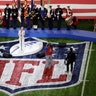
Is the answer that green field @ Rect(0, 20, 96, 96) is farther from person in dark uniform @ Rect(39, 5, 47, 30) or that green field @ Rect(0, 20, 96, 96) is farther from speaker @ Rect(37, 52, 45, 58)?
person in dark uniform @ Rect(39, 5, 47, 30)

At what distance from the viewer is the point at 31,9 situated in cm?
1830

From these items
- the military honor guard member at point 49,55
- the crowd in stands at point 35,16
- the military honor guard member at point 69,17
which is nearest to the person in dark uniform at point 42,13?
the crowd in stands at point 35,16

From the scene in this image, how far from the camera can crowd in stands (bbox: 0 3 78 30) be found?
18250mm

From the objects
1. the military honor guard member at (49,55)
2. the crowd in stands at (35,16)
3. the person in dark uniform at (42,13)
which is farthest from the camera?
the person in dark uniform at (42,13)

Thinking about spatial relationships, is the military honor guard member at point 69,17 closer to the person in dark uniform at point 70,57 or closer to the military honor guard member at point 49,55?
the military honor guard member at point 49,55

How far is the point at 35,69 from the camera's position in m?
15.8

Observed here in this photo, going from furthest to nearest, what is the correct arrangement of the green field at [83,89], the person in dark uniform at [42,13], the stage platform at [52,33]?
the stage platform at [52,33] < the person in dark uniform at [42,13] < the green field at [83,89]

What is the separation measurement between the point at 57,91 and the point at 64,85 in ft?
1.76

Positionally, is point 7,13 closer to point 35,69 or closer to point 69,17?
point 69,17

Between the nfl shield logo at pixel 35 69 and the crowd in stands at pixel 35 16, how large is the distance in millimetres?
1267

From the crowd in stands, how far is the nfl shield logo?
4.16 feet

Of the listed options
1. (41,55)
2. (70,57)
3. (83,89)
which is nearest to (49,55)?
(70,57)

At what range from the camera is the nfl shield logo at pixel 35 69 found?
48.2 ft

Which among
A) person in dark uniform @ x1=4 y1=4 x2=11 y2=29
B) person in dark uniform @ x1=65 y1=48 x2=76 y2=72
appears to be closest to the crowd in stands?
person in dark uniform @ x1=4 y1=4 x2=11 y2=29
